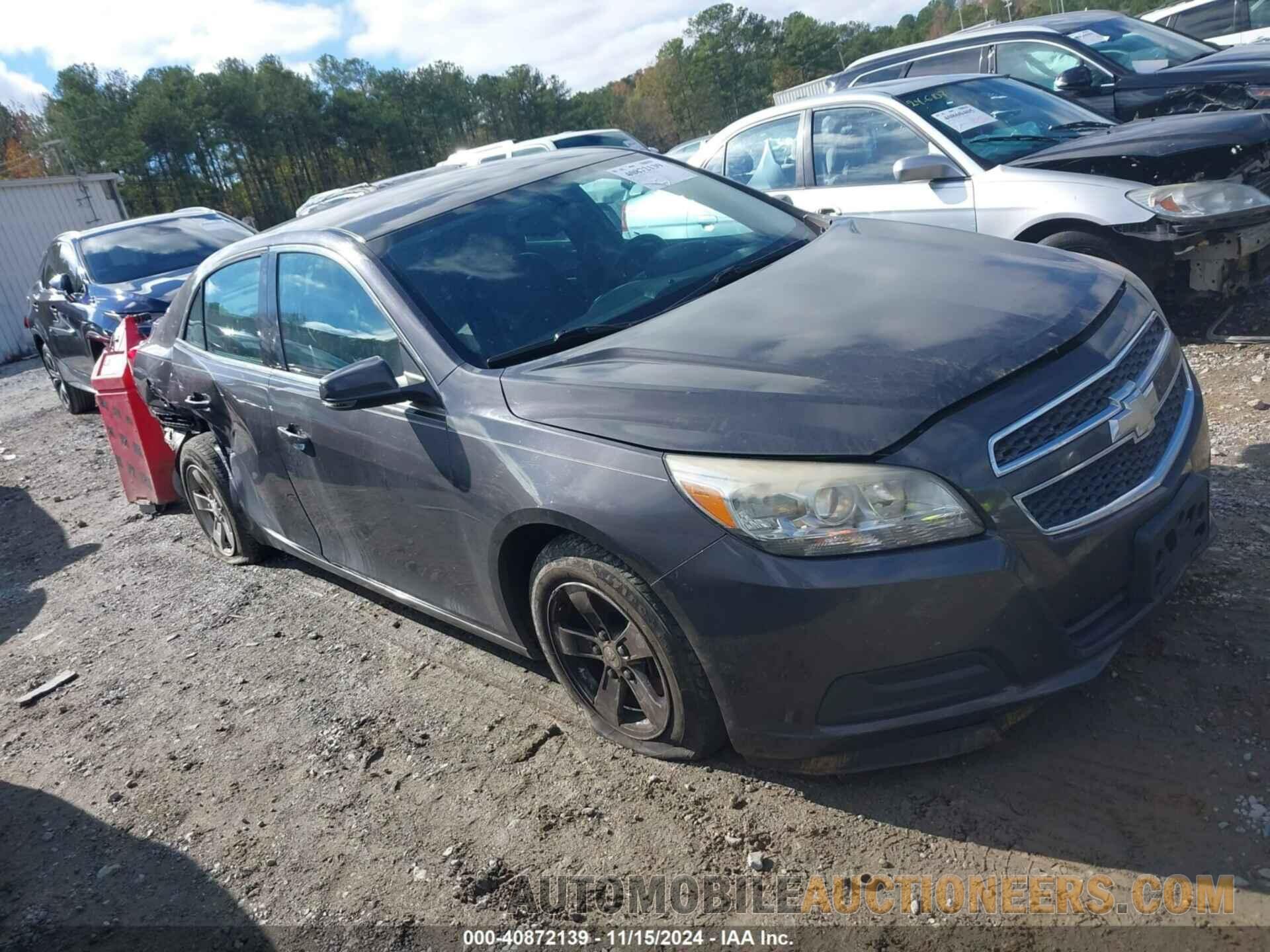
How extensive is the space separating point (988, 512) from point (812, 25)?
90.4 meters

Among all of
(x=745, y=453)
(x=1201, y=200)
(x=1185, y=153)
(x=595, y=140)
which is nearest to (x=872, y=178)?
(x=1185, y=153)

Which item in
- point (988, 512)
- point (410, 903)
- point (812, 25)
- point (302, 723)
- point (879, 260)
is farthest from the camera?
point (812, 25)

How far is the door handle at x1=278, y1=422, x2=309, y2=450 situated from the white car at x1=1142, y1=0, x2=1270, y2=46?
12.1 metres

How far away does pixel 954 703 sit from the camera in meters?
2.37

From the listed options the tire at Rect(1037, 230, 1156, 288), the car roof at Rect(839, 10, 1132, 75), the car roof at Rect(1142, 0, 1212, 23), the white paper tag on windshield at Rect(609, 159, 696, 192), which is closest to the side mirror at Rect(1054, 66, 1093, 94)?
the car roof at Rect(839, 10, 1132, 75)

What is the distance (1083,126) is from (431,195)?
185 inches

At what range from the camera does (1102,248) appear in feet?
17.4

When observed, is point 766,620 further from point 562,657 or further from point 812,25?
point 812,25

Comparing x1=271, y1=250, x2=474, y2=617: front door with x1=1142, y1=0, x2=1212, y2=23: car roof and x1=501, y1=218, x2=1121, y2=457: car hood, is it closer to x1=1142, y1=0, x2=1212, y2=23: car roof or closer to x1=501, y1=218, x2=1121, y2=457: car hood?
x1=501, y1=218, x2=1121, y2=457: car hood

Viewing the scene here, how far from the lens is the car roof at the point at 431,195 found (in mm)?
3614

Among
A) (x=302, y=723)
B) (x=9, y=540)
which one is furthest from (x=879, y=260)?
(x=9, y=540)

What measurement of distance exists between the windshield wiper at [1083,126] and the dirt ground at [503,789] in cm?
240

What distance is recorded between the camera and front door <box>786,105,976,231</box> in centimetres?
595

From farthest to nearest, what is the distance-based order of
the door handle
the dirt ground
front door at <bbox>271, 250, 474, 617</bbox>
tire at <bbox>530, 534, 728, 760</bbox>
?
the door handle < front door at <bbox>271, 250, 474, 617</bbox> < tire at <bbox>530, 534, 728, 760</bbox> < the dirt ground
